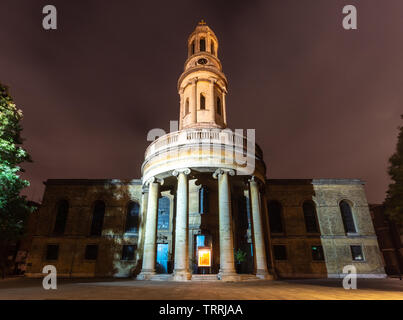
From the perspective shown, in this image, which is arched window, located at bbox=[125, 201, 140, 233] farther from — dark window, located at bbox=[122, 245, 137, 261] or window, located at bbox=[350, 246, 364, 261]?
window, located at bbox=[350, 246, 364, 261]

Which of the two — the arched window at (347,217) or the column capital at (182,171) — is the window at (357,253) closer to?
the arched window at (347,217)

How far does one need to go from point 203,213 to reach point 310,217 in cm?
1173

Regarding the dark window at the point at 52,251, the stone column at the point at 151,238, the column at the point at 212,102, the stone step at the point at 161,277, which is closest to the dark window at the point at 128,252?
the dark window at the point at 52,251

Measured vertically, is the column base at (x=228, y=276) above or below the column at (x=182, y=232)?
below

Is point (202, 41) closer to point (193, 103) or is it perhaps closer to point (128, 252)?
point (193, 103)

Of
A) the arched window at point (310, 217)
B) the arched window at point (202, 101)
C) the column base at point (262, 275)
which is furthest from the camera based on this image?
the arched window at point (310, 217)

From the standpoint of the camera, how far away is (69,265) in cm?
2225

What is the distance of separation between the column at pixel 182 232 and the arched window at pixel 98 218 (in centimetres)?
1239

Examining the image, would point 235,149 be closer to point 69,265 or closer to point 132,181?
point 132,181

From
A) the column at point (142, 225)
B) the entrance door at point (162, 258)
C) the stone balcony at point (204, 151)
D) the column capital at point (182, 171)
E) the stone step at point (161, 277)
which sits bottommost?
the stone step at point (161, 277)

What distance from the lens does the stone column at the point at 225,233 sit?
1406 centimetres

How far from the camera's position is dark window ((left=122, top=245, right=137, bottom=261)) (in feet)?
73.9

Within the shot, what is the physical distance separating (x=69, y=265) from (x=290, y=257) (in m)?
21.3
